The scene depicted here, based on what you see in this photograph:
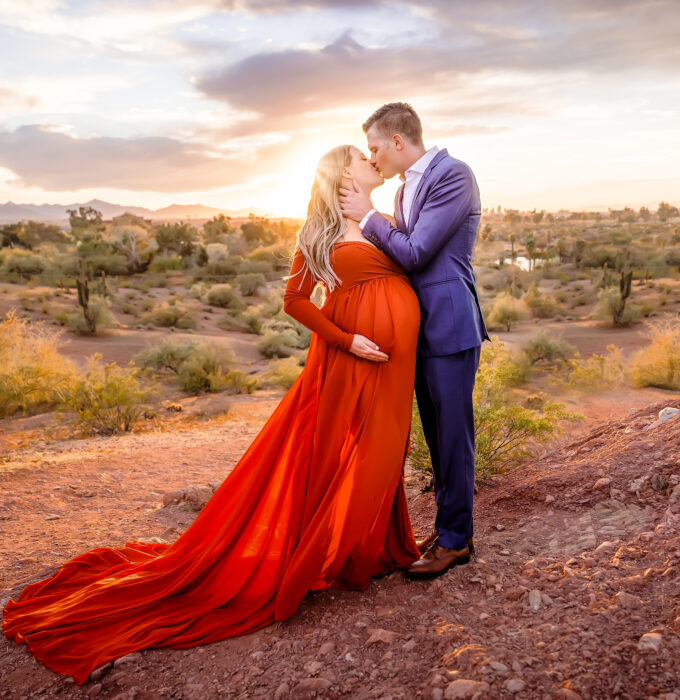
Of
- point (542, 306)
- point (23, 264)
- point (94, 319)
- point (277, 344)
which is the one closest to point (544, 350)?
point (277, 344)

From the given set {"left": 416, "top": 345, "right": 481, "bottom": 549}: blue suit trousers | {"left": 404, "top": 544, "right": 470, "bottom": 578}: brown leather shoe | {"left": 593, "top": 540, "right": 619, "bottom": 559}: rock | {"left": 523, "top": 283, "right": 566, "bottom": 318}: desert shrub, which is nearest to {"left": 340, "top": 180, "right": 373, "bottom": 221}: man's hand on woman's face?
{"left": 416, "top": 345, "right": 481, "bottom": 549}: blue suit trousers

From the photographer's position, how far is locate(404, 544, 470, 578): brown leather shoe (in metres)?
3.24

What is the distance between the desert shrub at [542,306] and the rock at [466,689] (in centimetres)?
2158

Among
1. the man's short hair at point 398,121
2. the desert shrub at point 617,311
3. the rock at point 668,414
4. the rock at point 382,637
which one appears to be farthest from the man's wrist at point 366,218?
the desert shrub at point 617,311

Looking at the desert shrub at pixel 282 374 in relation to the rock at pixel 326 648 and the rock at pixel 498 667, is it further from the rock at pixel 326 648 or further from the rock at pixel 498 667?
the rock at pixel 498 667

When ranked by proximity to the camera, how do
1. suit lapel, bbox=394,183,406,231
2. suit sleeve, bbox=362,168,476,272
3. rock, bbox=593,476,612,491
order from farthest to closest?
rock, bbox=593,476,612,491
suit lapel, bbox=394,183,406,231
suit sleeve, bbox=362,168,476,272

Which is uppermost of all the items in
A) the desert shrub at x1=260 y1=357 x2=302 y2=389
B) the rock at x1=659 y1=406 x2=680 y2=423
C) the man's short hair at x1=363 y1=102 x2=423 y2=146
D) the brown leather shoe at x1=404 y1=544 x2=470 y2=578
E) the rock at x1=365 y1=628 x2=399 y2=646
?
the man's short hair at x1=363 y1=102 x2=423 y2=146

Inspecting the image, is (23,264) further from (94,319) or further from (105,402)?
(105,402)

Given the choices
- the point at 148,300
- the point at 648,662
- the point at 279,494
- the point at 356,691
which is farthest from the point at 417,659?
the point at 148,300

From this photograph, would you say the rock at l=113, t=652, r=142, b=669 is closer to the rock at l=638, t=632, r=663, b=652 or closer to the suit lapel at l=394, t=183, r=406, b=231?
the rock at l=638, t=632, r=663, b=652

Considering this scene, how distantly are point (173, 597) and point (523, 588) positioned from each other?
→ 1.76m

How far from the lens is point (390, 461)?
3.19 metres

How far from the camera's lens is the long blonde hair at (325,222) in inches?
127

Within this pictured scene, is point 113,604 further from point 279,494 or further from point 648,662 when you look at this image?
point 648,662
